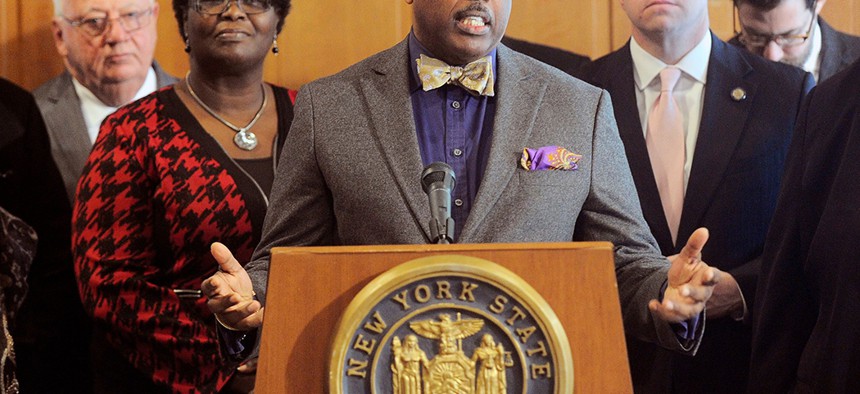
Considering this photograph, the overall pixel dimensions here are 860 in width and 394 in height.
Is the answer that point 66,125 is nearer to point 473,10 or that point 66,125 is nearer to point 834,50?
point 473,10

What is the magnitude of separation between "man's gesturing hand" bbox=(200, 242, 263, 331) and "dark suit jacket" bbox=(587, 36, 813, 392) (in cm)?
107

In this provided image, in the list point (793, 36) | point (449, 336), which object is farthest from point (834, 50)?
point (449, 336)

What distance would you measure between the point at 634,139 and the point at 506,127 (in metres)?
0.75

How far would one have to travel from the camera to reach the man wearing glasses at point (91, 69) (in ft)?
11.0

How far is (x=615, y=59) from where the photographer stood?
293 cm

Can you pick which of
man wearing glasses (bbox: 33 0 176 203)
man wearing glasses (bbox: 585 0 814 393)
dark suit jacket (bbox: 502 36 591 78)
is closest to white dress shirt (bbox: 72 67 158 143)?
Result: man wearing glasses (bbox: 33 0 176 203)

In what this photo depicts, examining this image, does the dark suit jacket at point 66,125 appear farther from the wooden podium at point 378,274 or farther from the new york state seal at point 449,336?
the new york state seal at point 449,336

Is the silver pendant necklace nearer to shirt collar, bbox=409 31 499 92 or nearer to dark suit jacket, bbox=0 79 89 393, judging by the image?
dark suit jacket, bbox=0 79 89 393

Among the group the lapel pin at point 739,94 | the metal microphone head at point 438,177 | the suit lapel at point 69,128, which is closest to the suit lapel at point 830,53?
the lapel pin at point 739,94

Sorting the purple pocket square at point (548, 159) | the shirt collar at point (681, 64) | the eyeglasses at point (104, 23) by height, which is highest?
the eyeglasses at point (104, 23)

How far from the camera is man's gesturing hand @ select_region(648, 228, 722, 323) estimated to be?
1.76 m

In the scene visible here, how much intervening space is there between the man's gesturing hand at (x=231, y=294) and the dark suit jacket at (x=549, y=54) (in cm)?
164

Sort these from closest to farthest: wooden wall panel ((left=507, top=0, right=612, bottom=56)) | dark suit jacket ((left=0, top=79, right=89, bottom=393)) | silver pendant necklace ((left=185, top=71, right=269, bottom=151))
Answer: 1. silver pendant necklace ((left=185, top=71, right=269, bottom=151))
2. dark suit jacket ((left=0, top=79, right=89, bottom=393))
3. wooden wall panel ((left=507, top=0, right=612, bottom=56))

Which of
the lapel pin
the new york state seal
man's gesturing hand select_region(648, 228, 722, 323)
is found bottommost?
the new york state seal
